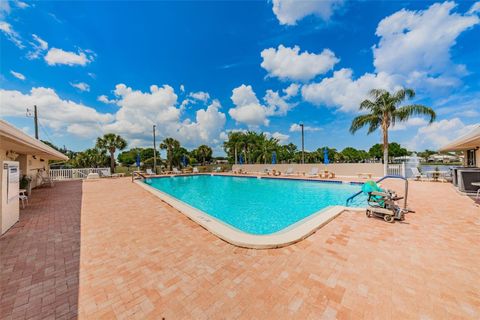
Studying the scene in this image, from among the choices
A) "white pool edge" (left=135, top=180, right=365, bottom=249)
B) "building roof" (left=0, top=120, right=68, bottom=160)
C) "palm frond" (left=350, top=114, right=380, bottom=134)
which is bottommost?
"white pool edge" (left=135, top=180, right=365, bottom=249)

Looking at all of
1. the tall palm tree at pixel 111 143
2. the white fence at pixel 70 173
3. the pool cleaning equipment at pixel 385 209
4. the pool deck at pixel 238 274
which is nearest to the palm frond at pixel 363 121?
the pool cleaning equipment at pixel 385 209

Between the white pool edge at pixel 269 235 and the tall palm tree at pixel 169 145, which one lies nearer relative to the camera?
the white pool edge at pixel 269 235

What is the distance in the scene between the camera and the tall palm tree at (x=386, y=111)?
13539mm

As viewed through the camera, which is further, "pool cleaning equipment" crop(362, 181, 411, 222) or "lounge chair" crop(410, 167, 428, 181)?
"lounge chair" crop(410, 167, 428, 181)

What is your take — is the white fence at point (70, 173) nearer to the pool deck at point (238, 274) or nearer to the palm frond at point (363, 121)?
the pool deck at point (238, 274)

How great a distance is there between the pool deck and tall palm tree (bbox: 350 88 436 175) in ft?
41.2

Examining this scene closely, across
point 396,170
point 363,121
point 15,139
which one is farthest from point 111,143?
point 396,170

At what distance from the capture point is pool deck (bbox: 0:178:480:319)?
1859 millimetres

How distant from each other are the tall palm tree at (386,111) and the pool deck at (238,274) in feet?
41.2

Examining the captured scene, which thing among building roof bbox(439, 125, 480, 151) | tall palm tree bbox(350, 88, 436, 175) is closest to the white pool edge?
building roof bbox(439, 125, 480, 151)

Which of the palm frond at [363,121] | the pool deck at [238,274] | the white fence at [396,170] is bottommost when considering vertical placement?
the pool deck at [238,274]

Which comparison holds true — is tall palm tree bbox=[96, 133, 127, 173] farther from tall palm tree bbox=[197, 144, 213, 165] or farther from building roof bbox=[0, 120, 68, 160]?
building roof bbox=[0, 120, 68, 160]

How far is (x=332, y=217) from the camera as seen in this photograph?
15.3 feet

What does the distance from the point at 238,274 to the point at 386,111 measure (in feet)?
57.3
